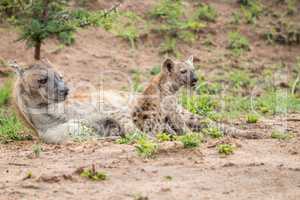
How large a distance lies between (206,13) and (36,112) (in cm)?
571

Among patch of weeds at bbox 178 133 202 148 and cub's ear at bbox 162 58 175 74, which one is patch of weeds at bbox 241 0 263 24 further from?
patch of weeds at bbox 178 133 202 148

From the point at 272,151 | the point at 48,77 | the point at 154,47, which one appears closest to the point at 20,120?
the point at 48,77

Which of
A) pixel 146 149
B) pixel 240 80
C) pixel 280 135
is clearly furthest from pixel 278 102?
pixel 146 149

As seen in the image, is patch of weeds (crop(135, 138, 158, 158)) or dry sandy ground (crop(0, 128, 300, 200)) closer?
dry sandy ground (crop(0, 128, 300, 200))

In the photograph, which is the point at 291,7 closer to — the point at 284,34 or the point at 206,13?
the point at 284,34

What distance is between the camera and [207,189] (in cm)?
552

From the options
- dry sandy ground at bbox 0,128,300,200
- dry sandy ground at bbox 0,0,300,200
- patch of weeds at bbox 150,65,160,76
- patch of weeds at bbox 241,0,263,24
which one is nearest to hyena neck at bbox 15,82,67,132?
dry sandy ground at bbox 0,0,300,200

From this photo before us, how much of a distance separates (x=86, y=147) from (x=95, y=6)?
18.6ft

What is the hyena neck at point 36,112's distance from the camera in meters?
8.27

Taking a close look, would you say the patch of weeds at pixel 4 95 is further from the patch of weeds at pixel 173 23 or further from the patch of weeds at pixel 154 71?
the patch of weeds at pixel 173 23

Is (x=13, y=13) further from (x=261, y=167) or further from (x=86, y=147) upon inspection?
(x=261, y=167)

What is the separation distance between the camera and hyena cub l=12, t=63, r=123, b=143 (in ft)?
27.0

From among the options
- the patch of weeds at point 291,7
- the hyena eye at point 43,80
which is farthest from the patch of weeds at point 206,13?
the hyena eye at point 43,80

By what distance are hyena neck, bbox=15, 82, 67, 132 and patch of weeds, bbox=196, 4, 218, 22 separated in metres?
5.53
